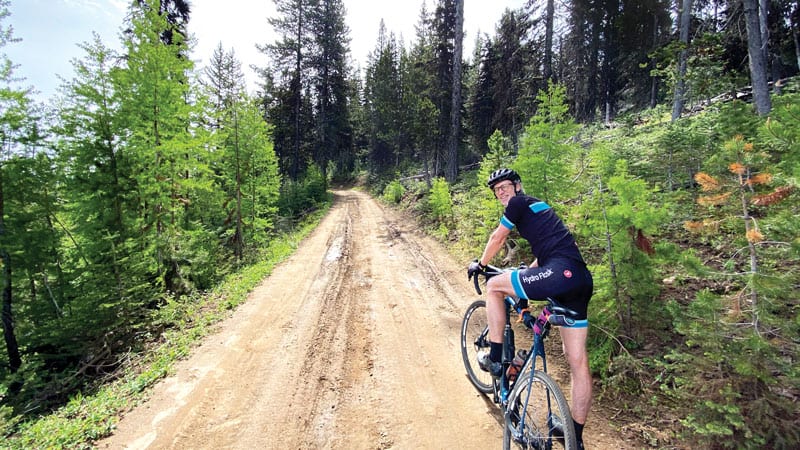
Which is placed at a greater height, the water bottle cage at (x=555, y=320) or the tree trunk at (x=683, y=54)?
the tree trunk at (x=683, y=54)

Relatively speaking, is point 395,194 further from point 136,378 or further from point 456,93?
point 136,378

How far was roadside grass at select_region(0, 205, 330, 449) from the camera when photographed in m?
4.34

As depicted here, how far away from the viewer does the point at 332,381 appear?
4945mm

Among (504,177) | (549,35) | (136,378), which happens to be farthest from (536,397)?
(549,35)

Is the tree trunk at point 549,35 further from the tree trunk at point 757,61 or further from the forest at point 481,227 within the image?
the tree trunk at point 757,61

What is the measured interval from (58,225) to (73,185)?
2098 mm

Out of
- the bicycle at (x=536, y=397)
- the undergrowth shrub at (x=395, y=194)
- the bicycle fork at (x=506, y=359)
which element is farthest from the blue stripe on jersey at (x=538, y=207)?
the undergrowth shrub at (x=395, y=194)

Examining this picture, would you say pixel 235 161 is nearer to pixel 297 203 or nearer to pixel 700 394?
pixel 297 203

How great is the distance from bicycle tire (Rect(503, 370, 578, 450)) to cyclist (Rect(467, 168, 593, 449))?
200 mm

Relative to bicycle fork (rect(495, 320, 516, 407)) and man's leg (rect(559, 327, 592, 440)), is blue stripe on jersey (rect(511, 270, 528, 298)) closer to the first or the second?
man's leg (rect(559, 327, 592, 440))

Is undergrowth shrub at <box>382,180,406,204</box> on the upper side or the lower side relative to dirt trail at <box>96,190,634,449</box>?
upper

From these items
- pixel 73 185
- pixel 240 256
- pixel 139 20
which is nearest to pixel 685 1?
pixel 139 20

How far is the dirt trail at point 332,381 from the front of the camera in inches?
154

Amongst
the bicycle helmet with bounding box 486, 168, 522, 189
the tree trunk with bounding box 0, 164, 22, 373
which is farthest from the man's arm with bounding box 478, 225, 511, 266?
the tree trunk with bounding box 0, 164, 22, 373
